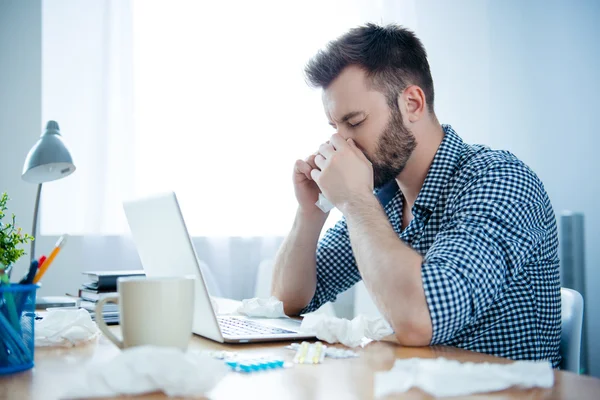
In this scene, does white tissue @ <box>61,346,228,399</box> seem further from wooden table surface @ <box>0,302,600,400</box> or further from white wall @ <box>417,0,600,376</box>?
white wall @ <box>417,0,600,376</box>

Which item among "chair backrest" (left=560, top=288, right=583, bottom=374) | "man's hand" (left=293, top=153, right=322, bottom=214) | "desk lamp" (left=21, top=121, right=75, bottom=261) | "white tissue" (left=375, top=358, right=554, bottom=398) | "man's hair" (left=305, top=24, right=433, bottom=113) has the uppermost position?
"man's hair" (left=305, top=24, right=433, bottom=113)

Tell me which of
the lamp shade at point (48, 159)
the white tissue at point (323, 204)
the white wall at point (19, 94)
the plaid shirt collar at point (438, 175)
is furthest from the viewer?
the white wall at point (19, 94)

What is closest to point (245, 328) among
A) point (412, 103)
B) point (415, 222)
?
point (415, 222)

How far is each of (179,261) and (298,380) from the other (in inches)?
14.0

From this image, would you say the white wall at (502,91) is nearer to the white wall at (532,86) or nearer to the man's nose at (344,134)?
the white wall at (532,86)

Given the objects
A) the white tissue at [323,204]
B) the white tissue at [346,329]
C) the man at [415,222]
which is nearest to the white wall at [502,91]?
the man at [415,222]

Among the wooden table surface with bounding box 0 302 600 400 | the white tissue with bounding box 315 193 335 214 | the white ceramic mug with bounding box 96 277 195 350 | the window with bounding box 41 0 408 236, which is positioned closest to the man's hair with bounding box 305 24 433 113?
the white tissue with bounding box 315 193 335 214

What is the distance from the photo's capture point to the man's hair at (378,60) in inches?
55.8

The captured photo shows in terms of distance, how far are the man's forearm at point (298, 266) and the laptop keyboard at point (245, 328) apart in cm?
28

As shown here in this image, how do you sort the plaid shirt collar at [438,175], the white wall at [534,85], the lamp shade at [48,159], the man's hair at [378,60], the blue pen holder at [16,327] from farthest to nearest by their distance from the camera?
the white wall at [534,85] < the lamp shade at [48,159] < the man's hair at [378,60] < the plaid shirt collar at [438,175] < the blue pen holder at [16,327]

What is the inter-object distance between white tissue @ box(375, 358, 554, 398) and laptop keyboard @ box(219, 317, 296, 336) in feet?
1.22

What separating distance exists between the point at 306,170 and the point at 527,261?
0.60 meters

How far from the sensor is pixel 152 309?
0.69 meters

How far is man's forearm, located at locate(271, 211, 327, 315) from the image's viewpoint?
1.45 meters
